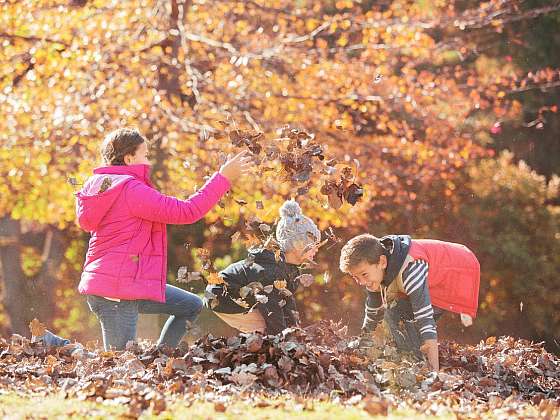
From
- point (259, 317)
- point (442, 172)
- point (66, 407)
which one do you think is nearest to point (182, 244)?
point (442, 172)

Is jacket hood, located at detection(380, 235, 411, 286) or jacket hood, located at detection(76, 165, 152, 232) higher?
jacket hood, located at detection(76, 165, 152, 232)

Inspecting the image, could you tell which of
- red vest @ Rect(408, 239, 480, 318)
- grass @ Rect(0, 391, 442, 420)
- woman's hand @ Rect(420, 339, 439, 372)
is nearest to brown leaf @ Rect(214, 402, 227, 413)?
grass @ Rect(0, 391, 442, 420)

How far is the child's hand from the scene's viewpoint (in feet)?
17.7

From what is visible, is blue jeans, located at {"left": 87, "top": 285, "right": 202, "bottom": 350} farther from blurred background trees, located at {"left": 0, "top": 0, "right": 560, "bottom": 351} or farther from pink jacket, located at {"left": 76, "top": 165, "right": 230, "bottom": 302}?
blurred background trees, located at {"left": 0, "top": 0, "right": 560, "bottom": 351}

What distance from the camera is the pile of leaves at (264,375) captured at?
15.3ft

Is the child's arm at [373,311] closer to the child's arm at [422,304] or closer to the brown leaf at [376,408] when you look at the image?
Result: the child's arm at [422,304]

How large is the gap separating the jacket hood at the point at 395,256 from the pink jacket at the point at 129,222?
3.67 feet

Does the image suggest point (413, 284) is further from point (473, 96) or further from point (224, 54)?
point (473, 96)

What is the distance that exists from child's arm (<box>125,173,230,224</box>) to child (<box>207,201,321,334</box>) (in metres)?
0.71

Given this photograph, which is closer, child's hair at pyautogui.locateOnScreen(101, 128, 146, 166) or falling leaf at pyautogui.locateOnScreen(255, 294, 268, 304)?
child's hair at pyautogui.locateOnScreen(101, 128, 146, 166)

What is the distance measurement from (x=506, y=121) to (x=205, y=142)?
6131 mm

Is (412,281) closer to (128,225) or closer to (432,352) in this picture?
(432,352)

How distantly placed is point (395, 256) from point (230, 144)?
12.0ft

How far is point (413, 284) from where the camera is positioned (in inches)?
224
